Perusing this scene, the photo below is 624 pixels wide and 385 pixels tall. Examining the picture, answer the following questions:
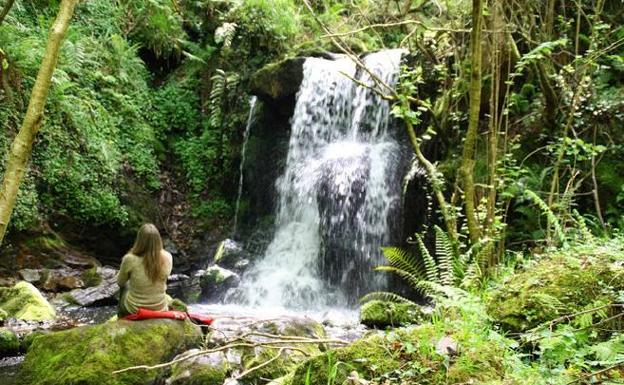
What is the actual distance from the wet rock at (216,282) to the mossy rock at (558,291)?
7.53m

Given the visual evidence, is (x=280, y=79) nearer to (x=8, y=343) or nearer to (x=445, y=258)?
(x=8, y=343)

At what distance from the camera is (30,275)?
9.01 metres

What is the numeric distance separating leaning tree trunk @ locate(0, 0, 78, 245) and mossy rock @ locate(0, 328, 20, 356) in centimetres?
345

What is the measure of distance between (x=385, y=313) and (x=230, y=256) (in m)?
5.30

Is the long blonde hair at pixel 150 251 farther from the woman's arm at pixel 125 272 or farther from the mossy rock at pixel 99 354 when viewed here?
the mossy rock at pixel 99 354

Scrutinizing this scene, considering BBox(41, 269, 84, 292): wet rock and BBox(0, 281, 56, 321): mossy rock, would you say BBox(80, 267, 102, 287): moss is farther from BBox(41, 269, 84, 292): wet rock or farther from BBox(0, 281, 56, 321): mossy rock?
BBox(0, 281, 56, 321): mossy rock

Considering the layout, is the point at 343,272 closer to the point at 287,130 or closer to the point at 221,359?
the point at 287,130

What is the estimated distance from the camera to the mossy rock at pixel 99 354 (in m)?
4.33

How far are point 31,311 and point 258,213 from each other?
6296mm

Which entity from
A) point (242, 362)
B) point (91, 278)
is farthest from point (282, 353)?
point (91, 278)

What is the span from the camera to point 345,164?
10969 millimetres

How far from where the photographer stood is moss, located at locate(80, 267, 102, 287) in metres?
9.41

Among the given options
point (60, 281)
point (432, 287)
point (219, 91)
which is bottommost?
point (60, 281)

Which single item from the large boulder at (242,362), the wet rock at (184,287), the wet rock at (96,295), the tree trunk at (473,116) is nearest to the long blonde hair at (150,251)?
the large boulder at (242,362)
